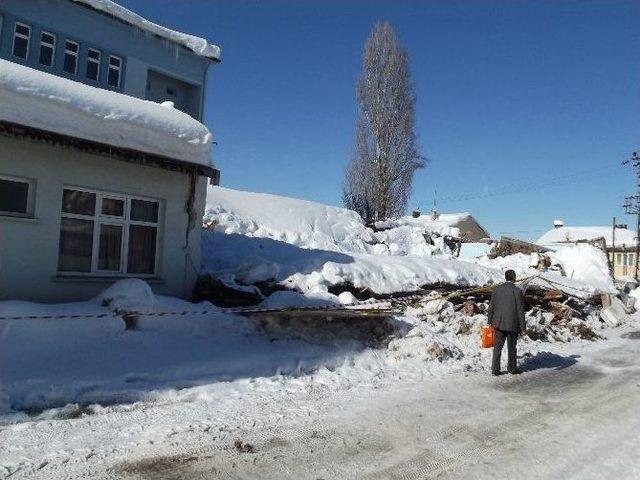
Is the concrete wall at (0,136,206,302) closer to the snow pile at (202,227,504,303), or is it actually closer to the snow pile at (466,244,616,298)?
the snow pile at (202,227,504,303)

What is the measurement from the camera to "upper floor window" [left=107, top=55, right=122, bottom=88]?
14.9 metres

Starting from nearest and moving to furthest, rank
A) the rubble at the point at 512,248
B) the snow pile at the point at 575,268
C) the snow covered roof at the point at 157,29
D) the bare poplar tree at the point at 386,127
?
the snow covered roof at the point at 157,29, the snow pile at the point at 575,268, the rubble at the point at 512,248, the bare poplar tree at the point at 386,127

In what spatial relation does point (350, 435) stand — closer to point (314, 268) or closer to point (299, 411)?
point (299, 411)

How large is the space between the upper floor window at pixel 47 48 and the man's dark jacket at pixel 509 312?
1282 centimetres

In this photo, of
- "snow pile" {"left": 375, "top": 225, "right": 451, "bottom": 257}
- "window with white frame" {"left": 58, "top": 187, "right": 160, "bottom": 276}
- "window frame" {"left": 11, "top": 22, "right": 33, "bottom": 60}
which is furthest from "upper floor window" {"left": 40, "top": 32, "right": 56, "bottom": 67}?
"snow pile" {"left": 375, "top": 225, "right": 451, "bottom": 257}

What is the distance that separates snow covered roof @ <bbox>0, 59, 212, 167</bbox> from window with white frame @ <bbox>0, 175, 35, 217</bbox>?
98 centimetres

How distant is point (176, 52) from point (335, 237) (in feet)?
36.5

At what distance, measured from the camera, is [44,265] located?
8180 mm

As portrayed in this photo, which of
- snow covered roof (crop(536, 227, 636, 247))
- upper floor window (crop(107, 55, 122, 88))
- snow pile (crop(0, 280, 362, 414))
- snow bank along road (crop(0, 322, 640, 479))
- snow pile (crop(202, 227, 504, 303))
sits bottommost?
snow bank along road (crop(0, 322, 640, 479))

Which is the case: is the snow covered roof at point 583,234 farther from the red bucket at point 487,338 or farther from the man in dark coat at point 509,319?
the man in dark coat at point 509,319

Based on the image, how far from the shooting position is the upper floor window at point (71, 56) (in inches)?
556

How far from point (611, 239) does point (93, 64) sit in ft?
217

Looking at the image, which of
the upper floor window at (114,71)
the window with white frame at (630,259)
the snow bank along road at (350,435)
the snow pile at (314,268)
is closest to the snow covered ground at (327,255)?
the snow pile at (314,268)

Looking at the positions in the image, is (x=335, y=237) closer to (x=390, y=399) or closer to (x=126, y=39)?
(x=126, y=39)
